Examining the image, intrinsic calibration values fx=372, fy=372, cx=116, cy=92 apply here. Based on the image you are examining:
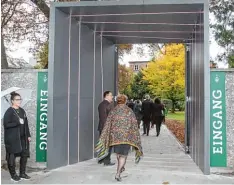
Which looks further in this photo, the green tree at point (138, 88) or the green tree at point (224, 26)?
the green tree at point (138, 88)

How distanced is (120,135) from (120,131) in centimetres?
7

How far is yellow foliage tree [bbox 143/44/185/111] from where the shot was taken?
34.5 meters

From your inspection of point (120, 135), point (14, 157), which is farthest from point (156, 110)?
point (14, 157)

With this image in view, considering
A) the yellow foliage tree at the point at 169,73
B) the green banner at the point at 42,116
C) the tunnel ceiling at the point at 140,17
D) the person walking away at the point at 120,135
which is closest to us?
the person walking away at the point at 120,135

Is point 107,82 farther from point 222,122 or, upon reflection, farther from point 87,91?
point 222,122

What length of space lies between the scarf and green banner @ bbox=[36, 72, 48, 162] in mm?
1549

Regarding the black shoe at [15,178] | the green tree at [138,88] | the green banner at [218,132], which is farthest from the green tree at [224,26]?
the green tree at [138,88]

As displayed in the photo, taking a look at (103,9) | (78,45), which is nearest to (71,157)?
(78,45)

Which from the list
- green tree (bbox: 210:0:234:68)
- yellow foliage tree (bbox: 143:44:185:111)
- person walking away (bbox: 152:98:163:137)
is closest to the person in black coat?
green tree (bbox: 210:0:234:68)

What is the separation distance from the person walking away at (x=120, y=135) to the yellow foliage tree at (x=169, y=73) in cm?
2659

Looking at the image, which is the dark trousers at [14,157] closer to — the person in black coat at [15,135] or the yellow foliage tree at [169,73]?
the person in black coat at [15,135]

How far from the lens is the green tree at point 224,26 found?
474 inches

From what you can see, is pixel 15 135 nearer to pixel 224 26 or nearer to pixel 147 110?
pixel 224 26

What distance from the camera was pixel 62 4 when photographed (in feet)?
24.2
